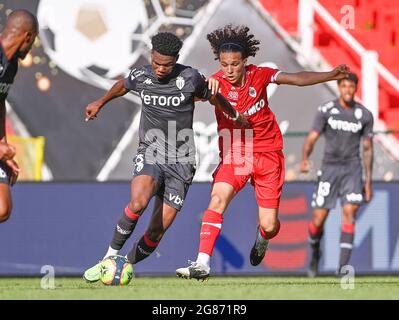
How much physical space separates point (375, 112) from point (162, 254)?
479 centimetres

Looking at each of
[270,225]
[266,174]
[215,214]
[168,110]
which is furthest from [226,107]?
[270,225]

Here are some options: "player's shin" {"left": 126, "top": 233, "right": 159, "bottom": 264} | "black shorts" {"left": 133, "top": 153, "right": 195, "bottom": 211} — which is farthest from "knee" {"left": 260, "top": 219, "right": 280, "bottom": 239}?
"player's shin" {"left": 126, "top": 233, "right": 159, "bottom": 264}

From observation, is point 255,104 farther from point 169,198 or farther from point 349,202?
point 349,202

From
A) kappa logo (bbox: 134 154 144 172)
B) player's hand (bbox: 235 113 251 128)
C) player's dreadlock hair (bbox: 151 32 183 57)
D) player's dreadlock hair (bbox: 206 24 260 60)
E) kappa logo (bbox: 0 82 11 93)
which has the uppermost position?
player's dreadlock hair (bbox: 206 24 260 60)

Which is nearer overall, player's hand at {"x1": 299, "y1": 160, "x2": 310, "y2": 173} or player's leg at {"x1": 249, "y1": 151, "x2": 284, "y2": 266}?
player's leg at {"x1": 249, "y1": 151, "x2": 284, "y2": 266}

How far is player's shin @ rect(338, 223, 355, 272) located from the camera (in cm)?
1316

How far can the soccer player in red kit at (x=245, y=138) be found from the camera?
10328 millimetres

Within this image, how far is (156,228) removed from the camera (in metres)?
10.4

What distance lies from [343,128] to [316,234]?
4.52ft

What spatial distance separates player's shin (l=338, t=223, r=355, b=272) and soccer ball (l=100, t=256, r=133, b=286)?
3979 millimetres

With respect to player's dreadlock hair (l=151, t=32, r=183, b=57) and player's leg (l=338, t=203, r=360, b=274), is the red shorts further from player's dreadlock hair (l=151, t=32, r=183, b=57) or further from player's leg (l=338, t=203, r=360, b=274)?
player's leg (l=338, t=203, r=360, b=274)

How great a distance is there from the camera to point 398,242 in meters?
14.0

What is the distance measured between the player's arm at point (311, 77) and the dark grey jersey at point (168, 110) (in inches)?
33.9

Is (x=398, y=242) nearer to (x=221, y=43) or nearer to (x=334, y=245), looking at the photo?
(x=334, y=245)
